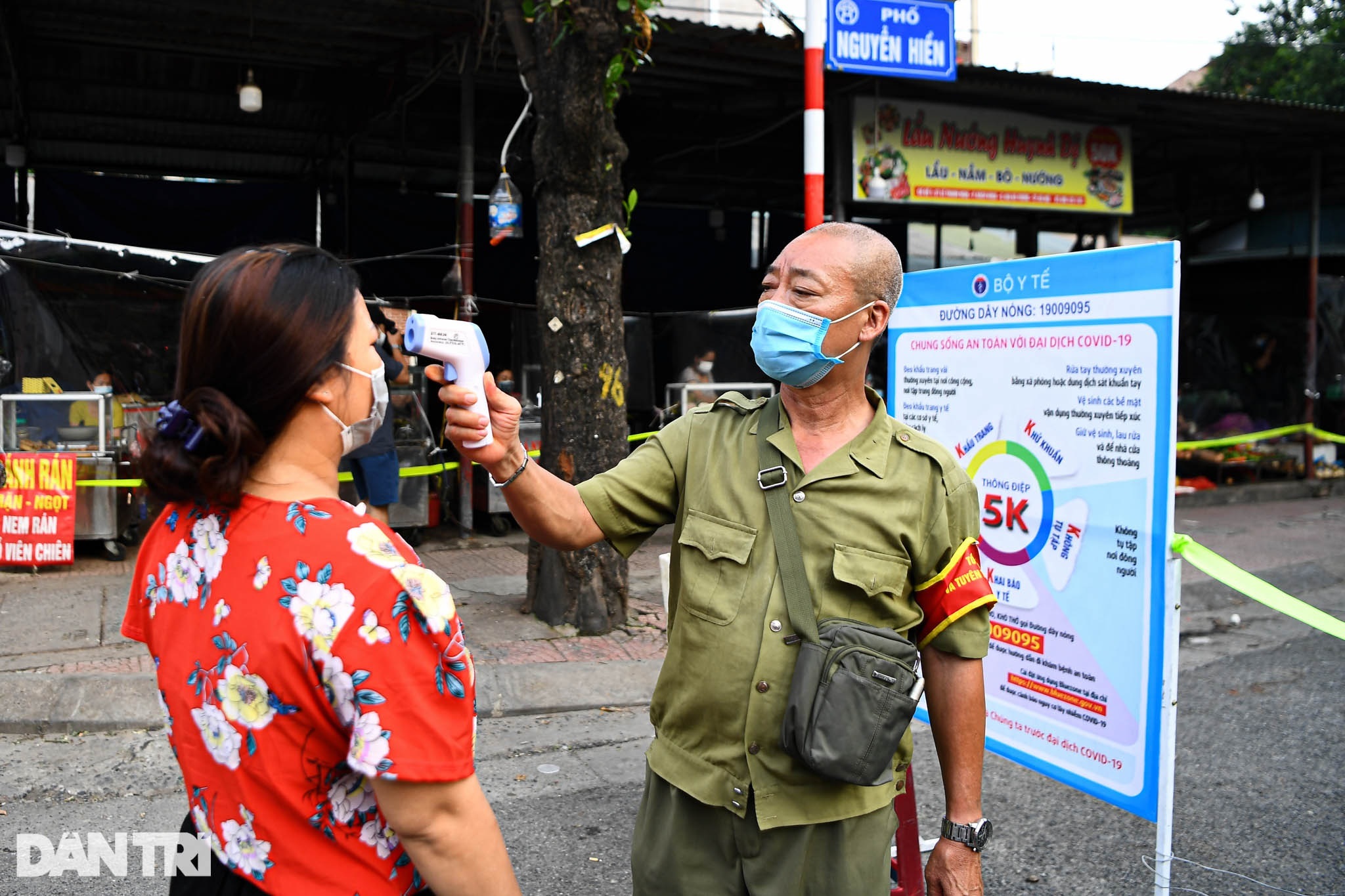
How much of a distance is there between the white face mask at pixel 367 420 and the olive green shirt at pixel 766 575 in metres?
0.64

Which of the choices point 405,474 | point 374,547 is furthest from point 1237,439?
point 374,547

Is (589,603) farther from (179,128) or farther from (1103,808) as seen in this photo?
(179,128)

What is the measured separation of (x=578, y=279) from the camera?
6.10m

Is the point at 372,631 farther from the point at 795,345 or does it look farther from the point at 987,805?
the point at 987,805

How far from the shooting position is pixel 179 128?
12719 mm

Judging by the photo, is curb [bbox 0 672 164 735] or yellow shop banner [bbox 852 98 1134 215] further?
yellow shop banner [bbox 852 98 1134 215]

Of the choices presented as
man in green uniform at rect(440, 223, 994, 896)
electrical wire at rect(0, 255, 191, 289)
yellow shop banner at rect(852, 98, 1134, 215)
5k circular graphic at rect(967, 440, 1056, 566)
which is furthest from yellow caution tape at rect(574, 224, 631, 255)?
yellow shop banner at rect(852, 98, 1134, 215)

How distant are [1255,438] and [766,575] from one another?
45.6 feet

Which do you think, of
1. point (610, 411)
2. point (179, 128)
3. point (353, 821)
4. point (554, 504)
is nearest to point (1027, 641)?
point (554, 504)

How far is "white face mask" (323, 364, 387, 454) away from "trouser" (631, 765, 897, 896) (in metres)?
0.95

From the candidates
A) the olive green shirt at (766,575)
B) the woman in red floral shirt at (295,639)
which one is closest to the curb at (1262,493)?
the olive green shirt at (766,575)

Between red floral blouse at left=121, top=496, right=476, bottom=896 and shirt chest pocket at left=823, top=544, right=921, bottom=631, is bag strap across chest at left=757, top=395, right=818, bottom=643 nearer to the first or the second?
shirt chest pocket at left=823, top=544, right=921, bottom=631

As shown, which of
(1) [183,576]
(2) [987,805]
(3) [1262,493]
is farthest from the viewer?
(3) [1262,493]

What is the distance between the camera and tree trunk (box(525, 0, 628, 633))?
6.00 meters
